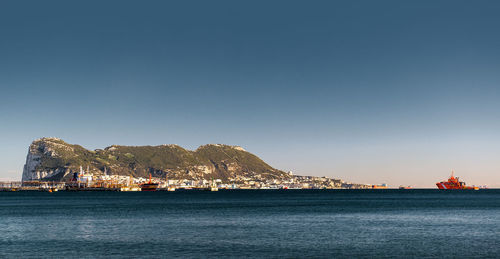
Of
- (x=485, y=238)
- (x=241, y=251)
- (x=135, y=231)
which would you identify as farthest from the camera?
(x=135, y=231)

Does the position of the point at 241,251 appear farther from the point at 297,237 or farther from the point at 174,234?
the point at 174,234

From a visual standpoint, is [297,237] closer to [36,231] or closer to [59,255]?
[59,255]

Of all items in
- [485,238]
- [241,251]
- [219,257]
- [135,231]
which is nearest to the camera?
[219,257]

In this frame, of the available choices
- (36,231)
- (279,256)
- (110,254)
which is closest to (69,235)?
(36,231)

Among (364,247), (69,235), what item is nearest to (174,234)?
(69,235)

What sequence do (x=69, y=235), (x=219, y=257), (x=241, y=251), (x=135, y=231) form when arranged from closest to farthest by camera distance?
(x=219, y=257), (x=241, y=251), (x=69, y=235), (x=135, y=231)

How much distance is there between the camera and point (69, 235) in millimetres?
69438

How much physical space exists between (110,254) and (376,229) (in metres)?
44.8

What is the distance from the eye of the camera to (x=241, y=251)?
53.2 metres

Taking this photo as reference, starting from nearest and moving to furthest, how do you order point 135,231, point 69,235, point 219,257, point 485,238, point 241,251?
point 219,257 < point 241,251 < point 485,238 < point 69,235 < point 135,231

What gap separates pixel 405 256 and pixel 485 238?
2118 cm

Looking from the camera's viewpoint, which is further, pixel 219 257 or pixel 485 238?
pixel 485 238

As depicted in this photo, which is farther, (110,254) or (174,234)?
(174,234)

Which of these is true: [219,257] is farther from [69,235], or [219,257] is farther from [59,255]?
[69,235]
